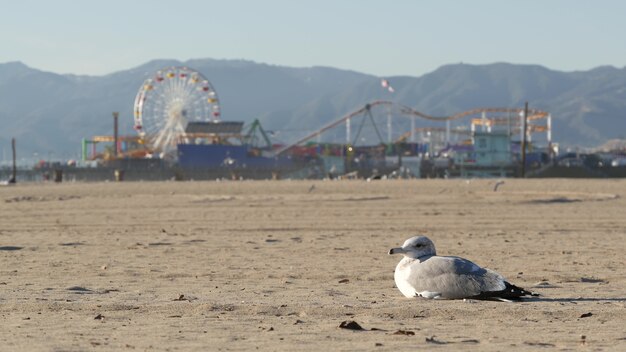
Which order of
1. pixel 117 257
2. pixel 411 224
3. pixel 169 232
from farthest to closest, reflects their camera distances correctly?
pixel 411 224 → pixel 169 232 → pixel 117 257

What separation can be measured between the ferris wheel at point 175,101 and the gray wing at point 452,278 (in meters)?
94.3

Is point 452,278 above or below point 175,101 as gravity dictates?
below

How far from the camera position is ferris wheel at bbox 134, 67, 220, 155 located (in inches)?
4154

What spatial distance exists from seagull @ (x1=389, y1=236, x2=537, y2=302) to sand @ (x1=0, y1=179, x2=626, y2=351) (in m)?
0.10

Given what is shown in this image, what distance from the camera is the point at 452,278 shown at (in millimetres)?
9422

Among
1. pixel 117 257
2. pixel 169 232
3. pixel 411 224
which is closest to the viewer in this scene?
pixel 117 257

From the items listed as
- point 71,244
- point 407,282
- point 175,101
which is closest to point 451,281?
point 407,282

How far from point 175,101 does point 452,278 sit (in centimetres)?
10255

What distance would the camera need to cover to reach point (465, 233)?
63.6 ft

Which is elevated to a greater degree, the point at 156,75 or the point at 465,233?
the point at 156,75

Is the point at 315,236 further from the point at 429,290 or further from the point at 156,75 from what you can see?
the point at 156,75

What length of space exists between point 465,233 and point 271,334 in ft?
39.1

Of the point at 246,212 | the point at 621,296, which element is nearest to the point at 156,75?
the point at 246,212

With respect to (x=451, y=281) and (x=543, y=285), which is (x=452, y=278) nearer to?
(x=451, y=281)
